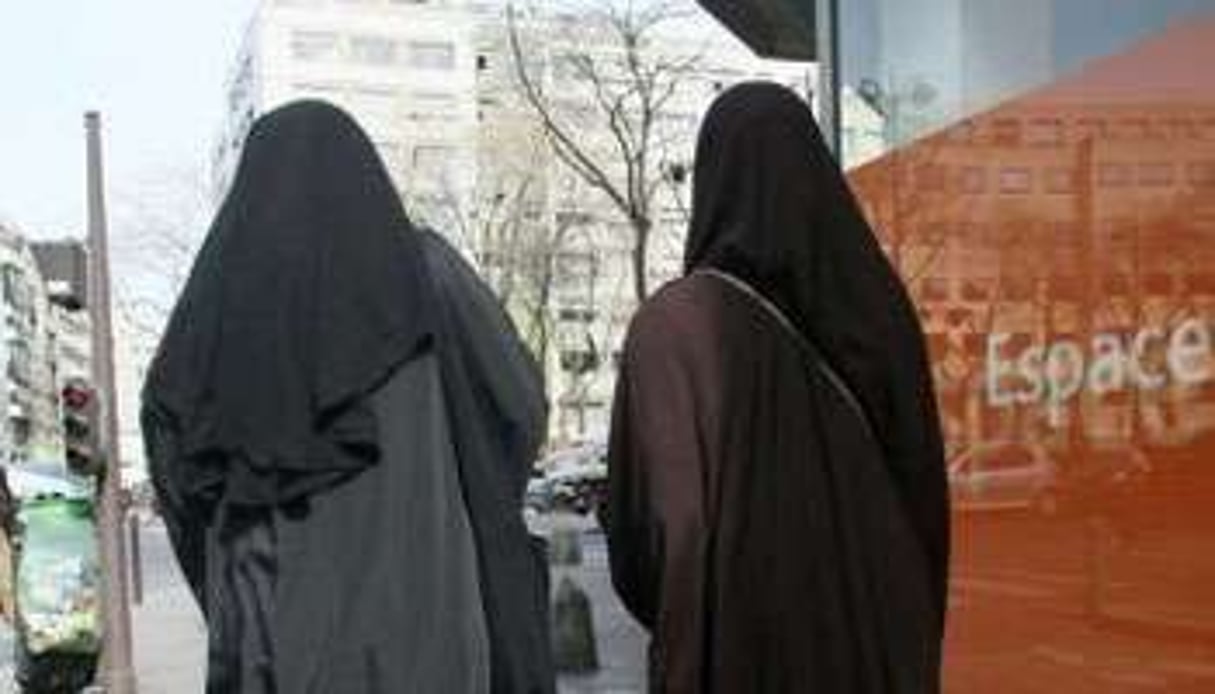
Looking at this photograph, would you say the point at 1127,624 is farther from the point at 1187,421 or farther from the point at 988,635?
the point at 988,635

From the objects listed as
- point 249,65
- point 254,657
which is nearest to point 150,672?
point 254,657

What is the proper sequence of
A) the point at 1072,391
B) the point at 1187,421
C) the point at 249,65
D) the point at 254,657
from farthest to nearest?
the point at 249,65
the point at 1072,391
the point at 1187,421
the point at 254,657

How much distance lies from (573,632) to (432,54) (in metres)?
74.9

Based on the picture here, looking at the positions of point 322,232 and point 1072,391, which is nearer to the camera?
point 322,232

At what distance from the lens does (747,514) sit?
11.0ft

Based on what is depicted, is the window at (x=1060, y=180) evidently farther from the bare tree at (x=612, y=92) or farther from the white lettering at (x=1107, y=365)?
the bare tree at (x=612, y=92)

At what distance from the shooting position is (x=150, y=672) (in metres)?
18.4

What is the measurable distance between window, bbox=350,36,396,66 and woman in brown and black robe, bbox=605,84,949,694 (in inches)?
3591

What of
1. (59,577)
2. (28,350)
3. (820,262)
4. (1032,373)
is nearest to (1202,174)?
(1032,373)

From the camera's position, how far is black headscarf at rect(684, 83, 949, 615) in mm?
3453

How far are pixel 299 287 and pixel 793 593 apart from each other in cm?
95

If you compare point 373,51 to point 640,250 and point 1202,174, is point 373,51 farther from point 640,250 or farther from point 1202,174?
point 1202,174

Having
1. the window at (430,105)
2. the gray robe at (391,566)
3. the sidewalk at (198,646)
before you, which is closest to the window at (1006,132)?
the gray robe at (391,566)

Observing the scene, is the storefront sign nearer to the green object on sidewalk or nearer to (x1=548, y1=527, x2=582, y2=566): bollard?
(x1=548, y1=527, x2=582, y2=566): bollard
